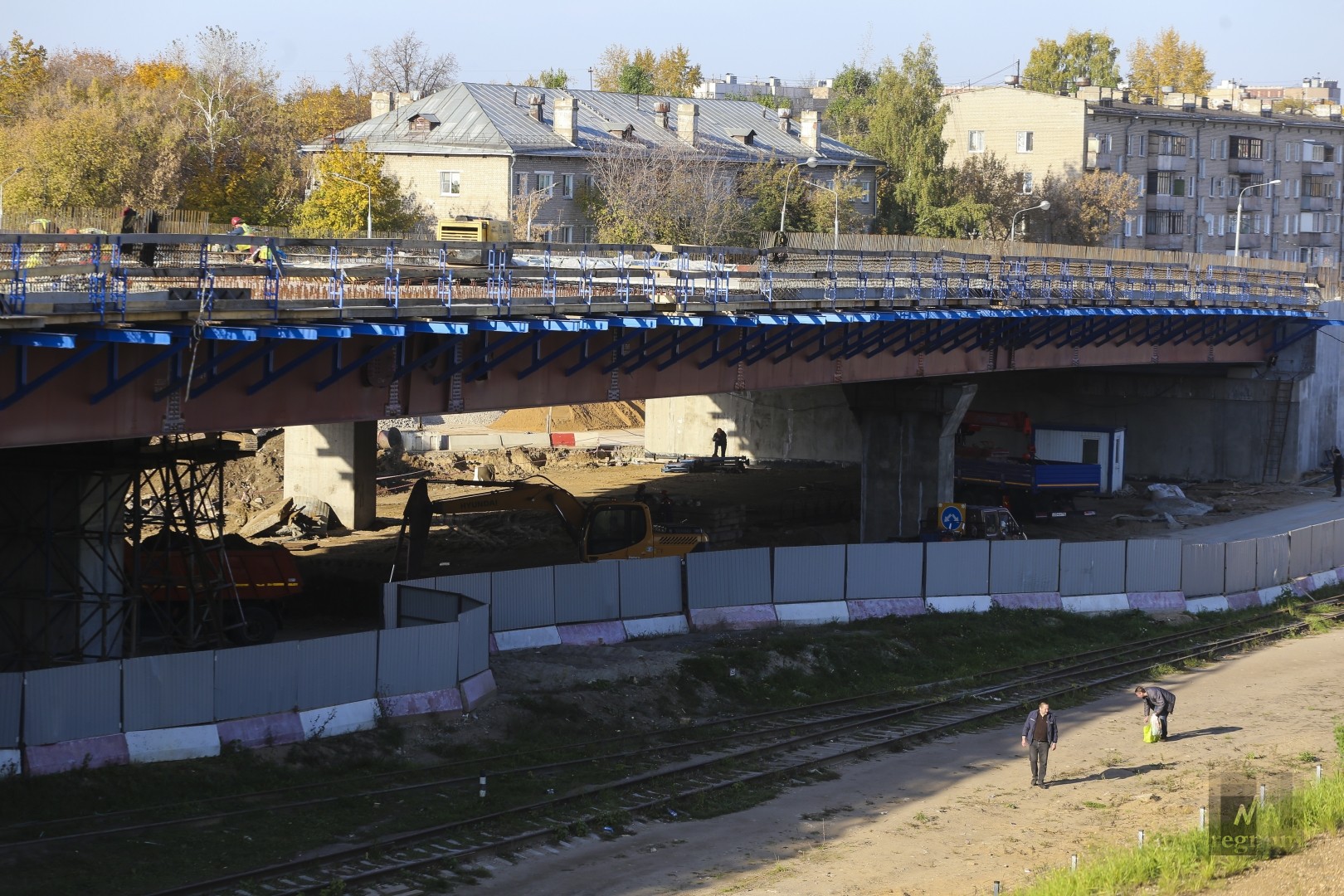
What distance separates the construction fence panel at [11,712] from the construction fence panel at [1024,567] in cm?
2337

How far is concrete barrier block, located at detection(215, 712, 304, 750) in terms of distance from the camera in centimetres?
2256

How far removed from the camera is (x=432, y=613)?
2773cm

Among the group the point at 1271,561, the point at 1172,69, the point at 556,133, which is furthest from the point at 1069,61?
the point at 1271,561

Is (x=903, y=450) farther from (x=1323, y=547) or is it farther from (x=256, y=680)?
(x=256, y=680)

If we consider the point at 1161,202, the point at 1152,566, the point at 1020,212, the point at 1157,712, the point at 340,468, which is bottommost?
the point at 1157,712

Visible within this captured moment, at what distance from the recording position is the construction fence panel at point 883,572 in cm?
3519

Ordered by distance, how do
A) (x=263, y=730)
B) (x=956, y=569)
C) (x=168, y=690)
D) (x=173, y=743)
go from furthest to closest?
1. (x=956, y=569)
2. (x=263, y=730)
3. (x=168, y=690)
4. (x=173, y=743)

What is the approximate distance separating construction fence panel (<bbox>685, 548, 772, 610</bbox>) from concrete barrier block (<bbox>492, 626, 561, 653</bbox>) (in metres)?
3.79

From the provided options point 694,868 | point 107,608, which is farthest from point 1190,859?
point 107,608

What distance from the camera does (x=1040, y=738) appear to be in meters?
24.0

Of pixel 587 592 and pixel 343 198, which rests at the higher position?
pixel 343 198

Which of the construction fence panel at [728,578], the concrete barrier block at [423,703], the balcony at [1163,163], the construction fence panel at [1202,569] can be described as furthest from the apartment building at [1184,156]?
the concrete barrier block at [423,703]

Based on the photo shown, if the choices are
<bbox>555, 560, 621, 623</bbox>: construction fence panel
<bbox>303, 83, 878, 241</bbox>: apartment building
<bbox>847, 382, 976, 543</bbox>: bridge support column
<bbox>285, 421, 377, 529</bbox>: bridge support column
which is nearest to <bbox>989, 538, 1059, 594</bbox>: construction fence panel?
<bbox>847, 382, 976, 543</bbox>: bridge support column

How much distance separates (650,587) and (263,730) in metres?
10.9
